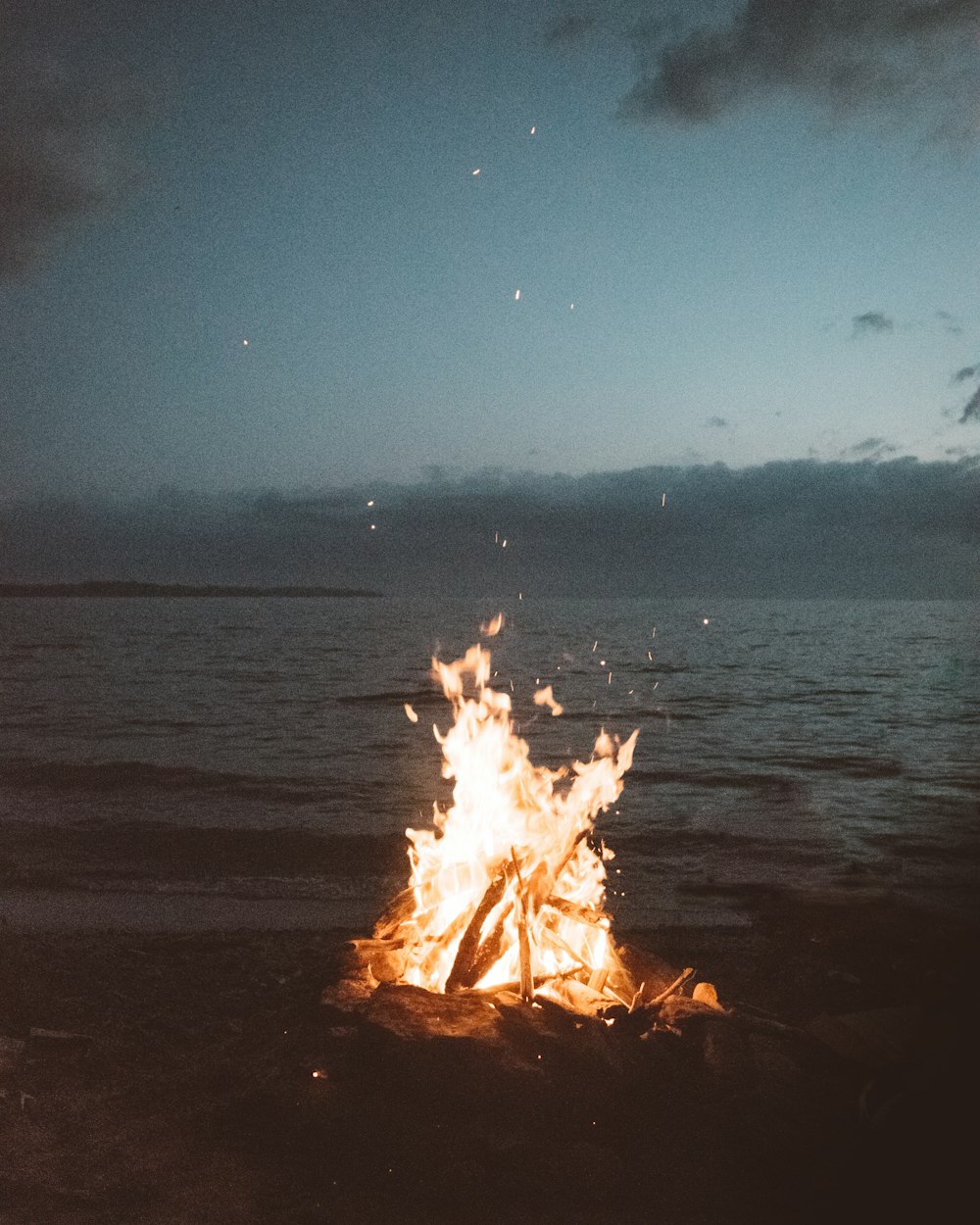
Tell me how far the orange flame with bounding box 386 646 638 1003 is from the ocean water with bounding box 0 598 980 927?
4.12m

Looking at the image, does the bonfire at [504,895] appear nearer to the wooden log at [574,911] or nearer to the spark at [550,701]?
the wooden log at [574,911]

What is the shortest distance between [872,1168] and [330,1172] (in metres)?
2.71

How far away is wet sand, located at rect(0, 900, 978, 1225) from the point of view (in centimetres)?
445

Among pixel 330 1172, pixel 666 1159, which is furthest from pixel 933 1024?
pixel 330 1172

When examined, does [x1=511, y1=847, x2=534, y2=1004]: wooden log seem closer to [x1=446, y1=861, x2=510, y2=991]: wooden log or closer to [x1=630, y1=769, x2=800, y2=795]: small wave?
[x1=446, y1=861, x2=510, y2=991]: wooden log

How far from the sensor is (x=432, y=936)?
6289mm

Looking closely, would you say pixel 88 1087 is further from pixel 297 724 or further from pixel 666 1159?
pixel 297 724

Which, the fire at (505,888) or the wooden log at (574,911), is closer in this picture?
the fire at (505,888)

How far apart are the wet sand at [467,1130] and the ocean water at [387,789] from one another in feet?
15.5

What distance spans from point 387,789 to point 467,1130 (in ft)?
46.6

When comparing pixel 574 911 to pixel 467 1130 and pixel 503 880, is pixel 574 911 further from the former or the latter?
pixel 467 1130

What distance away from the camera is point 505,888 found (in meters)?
6.06

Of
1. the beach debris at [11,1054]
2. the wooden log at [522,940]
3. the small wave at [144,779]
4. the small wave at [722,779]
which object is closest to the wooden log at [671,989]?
the wooden log at [522,940]

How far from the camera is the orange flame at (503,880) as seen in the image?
6.02 meters
